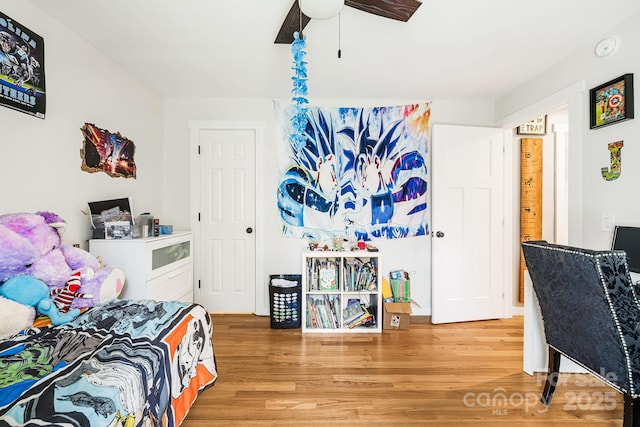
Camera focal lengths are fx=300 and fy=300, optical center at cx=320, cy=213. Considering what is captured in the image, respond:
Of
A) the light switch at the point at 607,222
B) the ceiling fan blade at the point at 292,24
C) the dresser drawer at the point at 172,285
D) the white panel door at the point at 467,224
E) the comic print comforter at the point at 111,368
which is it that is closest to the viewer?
the comic print comforter at the point at 111,368

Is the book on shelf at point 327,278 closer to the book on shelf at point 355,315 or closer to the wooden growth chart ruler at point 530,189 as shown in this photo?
the book on shelf at point 355,315

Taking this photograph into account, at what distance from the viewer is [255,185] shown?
3199 mm

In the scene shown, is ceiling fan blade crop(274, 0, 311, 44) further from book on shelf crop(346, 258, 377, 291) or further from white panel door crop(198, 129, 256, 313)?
book on shelf crop(346, 258, 377, 291)

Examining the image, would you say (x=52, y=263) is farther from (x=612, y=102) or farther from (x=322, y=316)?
(x=612, y=102)

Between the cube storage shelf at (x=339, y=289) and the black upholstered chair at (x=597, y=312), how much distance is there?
144cm

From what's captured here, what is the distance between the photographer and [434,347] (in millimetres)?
2553

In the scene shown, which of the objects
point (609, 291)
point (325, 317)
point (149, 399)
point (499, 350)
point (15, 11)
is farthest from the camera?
point (325, 317)

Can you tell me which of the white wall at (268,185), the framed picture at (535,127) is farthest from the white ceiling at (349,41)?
the framed picture at (535,127)

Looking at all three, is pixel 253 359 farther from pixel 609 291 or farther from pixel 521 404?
pixel 609 291

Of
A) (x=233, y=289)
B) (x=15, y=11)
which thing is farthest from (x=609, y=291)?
(x=15, y=11)

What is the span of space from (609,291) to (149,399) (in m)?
1.96

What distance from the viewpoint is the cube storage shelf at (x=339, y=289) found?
9.38 feet

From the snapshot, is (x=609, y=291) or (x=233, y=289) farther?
(x=233, y=289)

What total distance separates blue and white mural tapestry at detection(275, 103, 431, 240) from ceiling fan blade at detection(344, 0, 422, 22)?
5.39 ft
